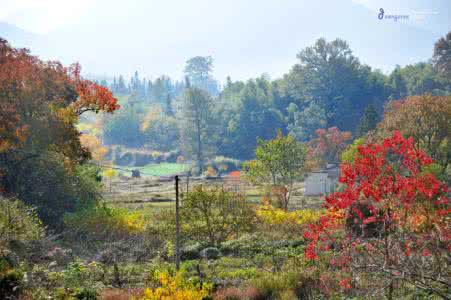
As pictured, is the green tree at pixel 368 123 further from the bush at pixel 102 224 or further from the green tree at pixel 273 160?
the bush at pixel 102 224

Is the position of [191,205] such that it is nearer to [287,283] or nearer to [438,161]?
[287,283]

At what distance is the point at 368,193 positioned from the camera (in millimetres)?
12945

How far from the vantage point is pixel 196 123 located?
9769 cm

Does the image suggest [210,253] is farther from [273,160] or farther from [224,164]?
[224,164]

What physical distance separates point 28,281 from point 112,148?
361ft

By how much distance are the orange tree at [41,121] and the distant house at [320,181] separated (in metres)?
32.1

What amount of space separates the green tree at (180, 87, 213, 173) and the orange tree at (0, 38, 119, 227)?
68155mm

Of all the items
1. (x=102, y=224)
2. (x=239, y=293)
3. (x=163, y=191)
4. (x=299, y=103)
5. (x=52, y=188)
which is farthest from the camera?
(x=299, y=103)

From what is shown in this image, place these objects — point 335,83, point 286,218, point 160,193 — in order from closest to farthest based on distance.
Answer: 1. point 286,218
2. point 160,193
3. point 335,83

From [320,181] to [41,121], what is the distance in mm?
34875

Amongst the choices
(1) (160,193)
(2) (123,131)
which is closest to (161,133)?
(2) (123,131)

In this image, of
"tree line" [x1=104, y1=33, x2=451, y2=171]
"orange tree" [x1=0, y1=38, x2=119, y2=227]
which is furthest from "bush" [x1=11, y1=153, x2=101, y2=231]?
"tree line" [x1=104, y1=33, x2=451, y2=171]

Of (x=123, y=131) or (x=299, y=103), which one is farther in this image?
(x=123, y=131)

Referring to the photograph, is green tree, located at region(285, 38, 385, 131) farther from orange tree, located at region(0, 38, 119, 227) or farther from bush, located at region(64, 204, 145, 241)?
orange tree, located at region(0, 38, 119, 227)
